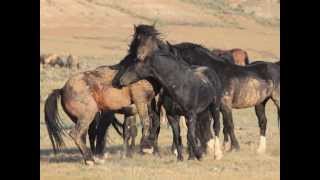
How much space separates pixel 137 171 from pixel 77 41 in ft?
170

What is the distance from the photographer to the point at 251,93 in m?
19.9

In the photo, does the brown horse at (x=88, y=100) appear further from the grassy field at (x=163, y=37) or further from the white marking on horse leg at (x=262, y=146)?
the white marking on horse leg at (x=262, y=146)

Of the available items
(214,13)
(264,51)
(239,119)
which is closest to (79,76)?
(239,119)

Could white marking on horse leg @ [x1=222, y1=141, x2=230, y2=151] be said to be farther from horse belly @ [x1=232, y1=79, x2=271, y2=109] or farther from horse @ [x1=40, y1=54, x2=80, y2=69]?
horse @ [x1=40, y1=54, x2=80, y2=69]

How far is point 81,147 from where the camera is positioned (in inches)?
677

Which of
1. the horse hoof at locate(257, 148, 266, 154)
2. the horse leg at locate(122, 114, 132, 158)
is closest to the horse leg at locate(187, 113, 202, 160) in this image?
the horse leg at locate(122, 114, 132, 158)

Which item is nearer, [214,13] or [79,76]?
[79,76]

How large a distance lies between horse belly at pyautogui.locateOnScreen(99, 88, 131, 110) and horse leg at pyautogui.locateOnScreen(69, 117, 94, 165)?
0.61 m
